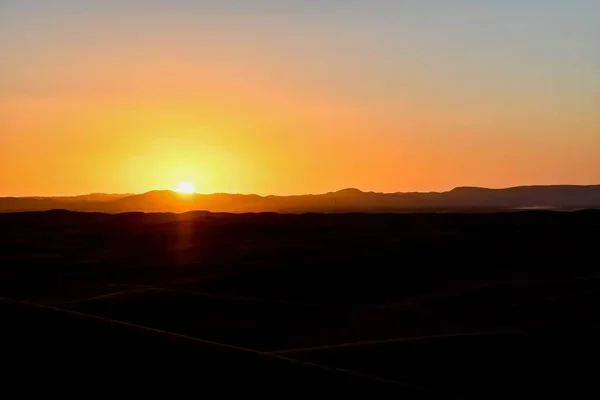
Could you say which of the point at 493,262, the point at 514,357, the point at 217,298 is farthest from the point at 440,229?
the point at 514,357

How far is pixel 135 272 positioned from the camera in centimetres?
1002

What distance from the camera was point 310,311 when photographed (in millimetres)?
6234

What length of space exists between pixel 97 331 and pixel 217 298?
3.72 metres

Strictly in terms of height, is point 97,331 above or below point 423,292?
above

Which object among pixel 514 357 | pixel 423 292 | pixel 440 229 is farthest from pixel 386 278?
pixel 440 229

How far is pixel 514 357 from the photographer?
421 centimetres

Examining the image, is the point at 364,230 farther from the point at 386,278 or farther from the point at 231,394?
the point at 231,394

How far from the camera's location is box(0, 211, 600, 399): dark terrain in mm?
2701

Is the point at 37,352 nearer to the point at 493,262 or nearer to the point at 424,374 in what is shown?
the point at 424,374

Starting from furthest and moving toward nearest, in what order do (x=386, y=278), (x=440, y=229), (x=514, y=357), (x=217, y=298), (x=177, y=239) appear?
1. (x=440, y=229)
2. (x=177, y=239)
3. (x=386, y=278)
4. (x=217, y=298)
5. (x=514, y=357)

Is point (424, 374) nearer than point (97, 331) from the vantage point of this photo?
No

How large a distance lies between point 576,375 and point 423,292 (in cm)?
413

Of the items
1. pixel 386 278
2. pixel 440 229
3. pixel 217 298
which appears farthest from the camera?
pixel 440 229

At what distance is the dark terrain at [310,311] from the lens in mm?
2701
